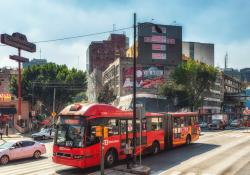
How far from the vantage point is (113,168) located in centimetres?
1900

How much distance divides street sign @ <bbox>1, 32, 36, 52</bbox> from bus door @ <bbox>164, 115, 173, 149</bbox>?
102 ft

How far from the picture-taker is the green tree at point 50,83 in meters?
60.6

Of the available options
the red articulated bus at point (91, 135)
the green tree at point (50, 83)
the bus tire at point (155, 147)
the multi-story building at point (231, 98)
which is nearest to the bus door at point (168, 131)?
the bus tire at point (155, 147)

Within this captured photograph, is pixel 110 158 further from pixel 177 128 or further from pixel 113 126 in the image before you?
pixel 177 128

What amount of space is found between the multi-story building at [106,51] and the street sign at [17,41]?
79.8 meters

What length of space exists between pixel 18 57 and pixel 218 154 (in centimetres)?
3773

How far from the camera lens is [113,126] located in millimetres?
20625

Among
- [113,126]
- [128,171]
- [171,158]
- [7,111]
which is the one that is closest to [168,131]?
[171,158]

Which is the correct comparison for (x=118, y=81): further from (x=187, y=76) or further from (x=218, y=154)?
(x=218, y=154)

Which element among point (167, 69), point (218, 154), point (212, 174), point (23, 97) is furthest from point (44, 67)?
point (212, 174)

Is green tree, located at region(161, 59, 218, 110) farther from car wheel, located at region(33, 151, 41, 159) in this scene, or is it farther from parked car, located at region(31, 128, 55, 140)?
car wheel, located at region(33, 151, 41, 159)

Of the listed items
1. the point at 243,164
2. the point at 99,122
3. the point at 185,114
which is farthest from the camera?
the point at 185,114

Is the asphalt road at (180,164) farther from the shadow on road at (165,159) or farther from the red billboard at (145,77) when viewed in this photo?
the red billboard at (145,77)

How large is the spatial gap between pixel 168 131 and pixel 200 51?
97.1m
